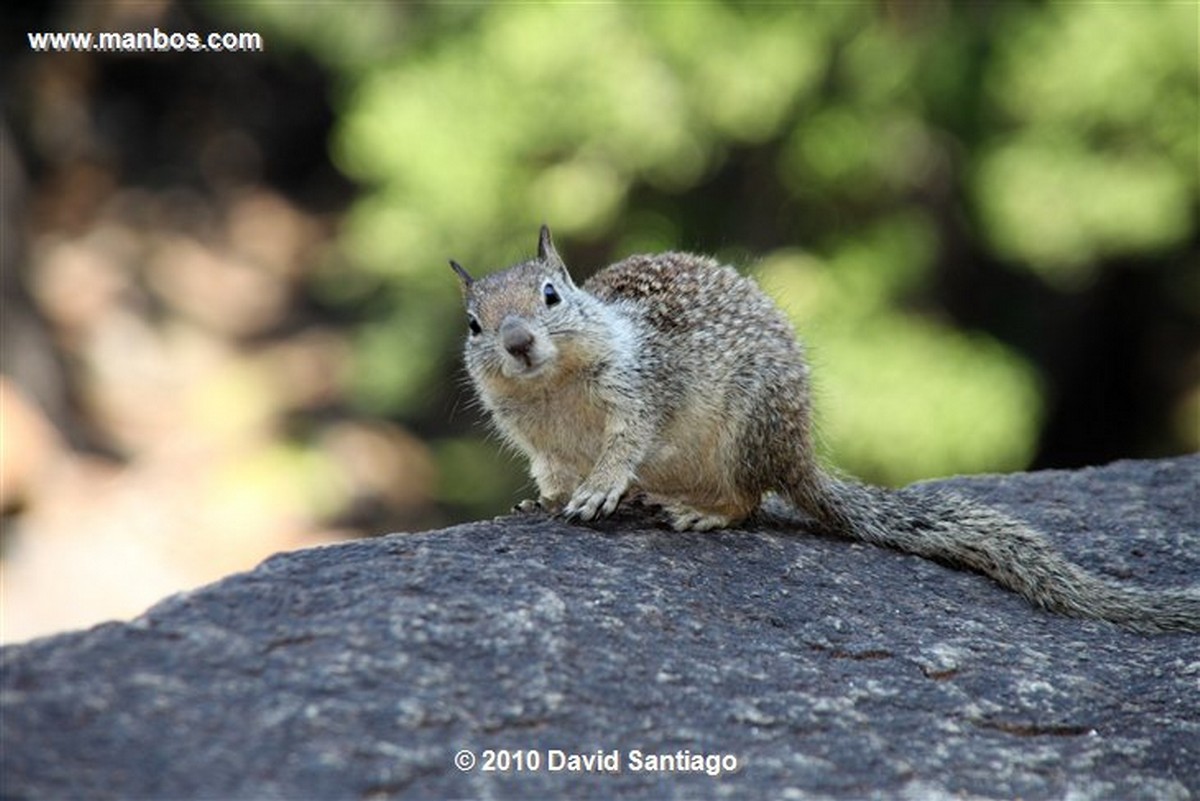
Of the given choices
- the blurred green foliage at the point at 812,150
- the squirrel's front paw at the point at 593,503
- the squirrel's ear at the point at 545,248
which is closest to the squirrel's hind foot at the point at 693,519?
the squirrel's front paw at the point at 593,503

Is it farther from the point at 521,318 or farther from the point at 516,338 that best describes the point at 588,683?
the point at 521,318

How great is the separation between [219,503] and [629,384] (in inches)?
294

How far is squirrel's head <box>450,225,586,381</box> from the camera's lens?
4.48 m

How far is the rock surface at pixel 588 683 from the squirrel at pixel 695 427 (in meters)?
0.20

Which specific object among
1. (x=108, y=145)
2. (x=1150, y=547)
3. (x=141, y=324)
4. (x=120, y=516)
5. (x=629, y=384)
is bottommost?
(x=1150, y=547)

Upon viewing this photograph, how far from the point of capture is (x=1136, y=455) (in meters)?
11.7

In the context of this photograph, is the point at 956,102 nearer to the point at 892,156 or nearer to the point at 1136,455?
the point at 892,156

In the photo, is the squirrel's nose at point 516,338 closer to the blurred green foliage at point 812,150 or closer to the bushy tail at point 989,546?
the bushy tail at point 989,546

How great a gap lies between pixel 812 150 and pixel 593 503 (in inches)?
206

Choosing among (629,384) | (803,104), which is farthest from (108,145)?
(629,384)

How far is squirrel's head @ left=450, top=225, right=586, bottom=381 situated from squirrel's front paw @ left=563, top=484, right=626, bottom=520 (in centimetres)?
38

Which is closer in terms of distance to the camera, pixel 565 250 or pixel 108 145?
pixel 565 250

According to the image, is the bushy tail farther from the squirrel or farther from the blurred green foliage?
the blurred green foliage

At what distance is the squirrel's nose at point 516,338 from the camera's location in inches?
174
